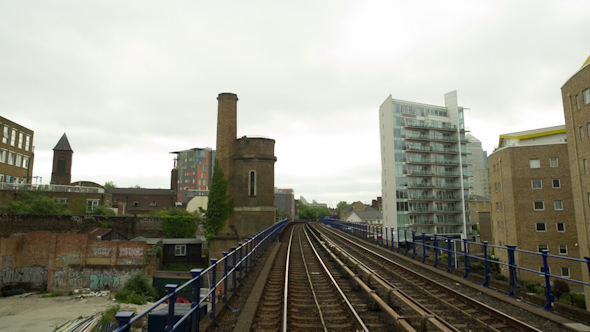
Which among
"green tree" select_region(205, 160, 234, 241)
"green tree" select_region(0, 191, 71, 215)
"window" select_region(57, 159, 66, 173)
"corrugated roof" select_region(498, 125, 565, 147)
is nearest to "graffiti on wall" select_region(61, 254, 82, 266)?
"green tree" select_region(0, 191, 71, 215)

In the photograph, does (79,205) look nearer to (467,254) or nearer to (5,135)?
(5,135)

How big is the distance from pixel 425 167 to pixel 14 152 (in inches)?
2116

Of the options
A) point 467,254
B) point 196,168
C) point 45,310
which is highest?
point 196,168

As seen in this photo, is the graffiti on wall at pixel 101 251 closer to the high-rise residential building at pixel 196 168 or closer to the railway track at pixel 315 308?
the railway track at pixel 315 308

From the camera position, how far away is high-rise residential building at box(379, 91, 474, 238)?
50594 mm

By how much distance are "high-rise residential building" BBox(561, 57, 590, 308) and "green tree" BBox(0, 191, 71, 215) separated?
42.1 meters

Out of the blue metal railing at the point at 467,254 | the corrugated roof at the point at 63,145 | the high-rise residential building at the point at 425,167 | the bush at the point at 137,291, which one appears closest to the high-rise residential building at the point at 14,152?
the corrugated roof at the point at 63,145

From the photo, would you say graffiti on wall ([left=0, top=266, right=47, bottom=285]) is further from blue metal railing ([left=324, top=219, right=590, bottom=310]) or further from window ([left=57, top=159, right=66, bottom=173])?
window ([left=57, top=159, right=66, bottom=173])

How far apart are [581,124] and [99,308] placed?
1254 inches

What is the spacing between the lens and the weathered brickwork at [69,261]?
26.8m

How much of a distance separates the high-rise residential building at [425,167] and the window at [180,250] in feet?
97.1

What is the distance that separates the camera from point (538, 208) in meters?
31.9

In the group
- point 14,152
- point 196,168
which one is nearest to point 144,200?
point 14,152

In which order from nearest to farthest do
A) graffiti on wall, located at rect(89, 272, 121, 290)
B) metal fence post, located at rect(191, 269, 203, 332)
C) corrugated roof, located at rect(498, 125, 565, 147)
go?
metal fence post, located at rect(191, 269, 203, 332) → graffiti on wall, located at rect(89, 272, 121, 290) → corrugated roof, located at rect(498, 125, 565, 147)
